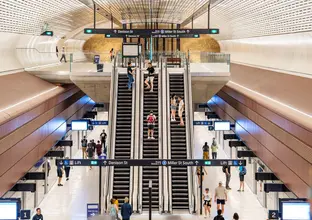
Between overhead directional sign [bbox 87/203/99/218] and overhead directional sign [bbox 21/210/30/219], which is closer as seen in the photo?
overhead directional sign [bbox 21/210/30/219]

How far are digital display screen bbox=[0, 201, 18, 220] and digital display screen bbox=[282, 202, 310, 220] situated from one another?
6412 millimetres

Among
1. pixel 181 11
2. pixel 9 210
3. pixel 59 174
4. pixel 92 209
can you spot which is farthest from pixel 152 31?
pixel 9 210

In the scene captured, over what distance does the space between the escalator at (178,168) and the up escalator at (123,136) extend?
176 centimetres

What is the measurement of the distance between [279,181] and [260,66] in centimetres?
1539

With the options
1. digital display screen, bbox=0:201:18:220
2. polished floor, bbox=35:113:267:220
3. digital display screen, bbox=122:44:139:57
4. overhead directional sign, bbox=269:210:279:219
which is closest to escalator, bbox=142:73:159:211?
polished floor, bbox=35:113:267:220

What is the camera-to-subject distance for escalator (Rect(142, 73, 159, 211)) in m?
18.8

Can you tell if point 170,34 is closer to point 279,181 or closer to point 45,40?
point 279,181

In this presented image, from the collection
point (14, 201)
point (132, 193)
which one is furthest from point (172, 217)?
point (14, 201)

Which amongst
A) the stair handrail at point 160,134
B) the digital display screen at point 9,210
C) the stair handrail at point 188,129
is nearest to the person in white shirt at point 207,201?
the stair handrail at point 188,129

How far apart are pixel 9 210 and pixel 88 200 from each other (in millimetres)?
7392

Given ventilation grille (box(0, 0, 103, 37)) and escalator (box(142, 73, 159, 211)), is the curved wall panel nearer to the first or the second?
escalator (box(142, 73, 159, 211))

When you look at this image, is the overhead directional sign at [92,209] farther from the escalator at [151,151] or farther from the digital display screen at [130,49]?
the digital display screen at [130,49]

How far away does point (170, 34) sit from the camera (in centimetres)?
2495

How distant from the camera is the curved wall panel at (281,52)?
21391mm
